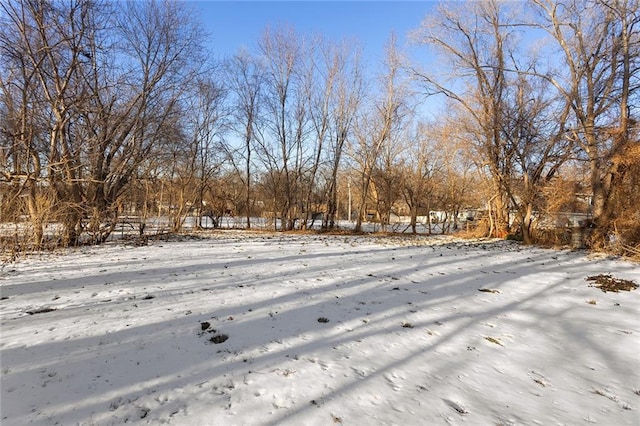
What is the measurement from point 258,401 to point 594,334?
3968 mm

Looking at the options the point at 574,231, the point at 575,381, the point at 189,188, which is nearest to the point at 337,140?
the point at 189,188

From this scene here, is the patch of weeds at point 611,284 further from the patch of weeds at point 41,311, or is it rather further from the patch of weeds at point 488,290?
the patch of weeds at point 41,311

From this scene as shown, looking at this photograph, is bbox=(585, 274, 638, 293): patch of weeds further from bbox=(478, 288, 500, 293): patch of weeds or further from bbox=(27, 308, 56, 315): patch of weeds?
bbox=(27, 308, 56, 315): patch of weeds

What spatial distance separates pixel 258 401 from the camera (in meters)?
2.32

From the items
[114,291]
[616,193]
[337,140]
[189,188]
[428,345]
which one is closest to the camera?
[428,345]

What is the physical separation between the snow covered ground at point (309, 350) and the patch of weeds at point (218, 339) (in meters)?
0.02

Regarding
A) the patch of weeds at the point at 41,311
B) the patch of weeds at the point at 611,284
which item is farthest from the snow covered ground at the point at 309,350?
the patch of weeds at the point at 611,284

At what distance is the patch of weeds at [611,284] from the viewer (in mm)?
5754

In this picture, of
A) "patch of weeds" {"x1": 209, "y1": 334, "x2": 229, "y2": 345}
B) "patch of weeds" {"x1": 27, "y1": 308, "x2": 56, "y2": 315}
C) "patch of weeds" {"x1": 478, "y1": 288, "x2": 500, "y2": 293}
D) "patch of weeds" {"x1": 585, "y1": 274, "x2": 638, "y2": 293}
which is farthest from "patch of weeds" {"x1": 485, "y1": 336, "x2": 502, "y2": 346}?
"patch of weeds" {"x1": 27, "y1": 308, "x2": 56, "y2": 315}

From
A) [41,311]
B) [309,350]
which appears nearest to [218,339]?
[309,350]

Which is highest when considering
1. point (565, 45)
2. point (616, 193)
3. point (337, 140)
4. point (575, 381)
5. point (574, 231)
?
point (565, 45)

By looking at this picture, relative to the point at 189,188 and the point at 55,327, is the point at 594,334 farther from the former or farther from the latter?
the point at 189,188

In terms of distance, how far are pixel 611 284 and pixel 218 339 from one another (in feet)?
23.0

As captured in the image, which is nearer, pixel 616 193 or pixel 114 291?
pixel 114 291
